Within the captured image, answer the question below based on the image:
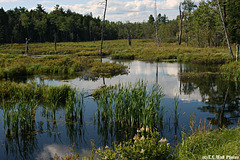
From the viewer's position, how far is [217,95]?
1292cm

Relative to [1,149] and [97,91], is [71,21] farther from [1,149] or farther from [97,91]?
[1,149]

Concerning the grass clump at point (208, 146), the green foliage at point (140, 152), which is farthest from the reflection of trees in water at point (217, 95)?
the green foliage at point (140, 152)

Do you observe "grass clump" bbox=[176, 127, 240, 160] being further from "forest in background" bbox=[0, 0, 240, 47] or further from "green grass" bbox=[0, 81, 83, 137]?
"forest in background" bbox=[0, 0, 240, 47]

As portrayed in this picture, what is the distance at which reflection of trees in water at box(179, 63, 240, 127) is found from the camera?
9.29 meters

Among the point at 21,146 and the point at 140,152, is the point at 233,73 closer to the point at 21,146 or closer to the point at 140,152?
the point at 140,152

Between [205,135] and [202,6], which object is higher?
[202,6]

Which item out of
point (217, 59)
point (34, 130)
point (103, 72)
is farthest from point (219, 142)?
point (217, 59)

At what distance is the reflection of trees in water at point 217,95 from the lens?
30.5ft

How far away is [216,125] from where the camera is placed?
8.31m

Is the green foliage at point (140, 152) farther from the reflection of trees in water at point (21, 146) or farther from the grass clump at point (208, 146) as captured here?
the reflection of trees in water at point (21, 146)

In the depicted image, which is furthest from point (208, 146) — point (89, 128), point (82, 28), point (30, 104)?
point (82, 28)

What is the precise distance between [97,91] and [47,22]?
7659 cm

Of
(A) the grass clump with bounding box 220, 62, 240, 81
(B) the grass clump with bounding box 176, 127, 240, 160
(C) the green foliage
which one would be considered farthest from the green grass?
(A) the grass clump with bounding box 220, 62, 240, 81

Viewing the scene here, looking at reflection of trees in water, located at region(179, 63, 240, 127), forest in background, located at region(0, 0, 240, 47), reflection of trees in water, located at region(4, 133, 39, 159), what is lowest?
reflection of trees in water, located at region(4, 133, 39, 159)
